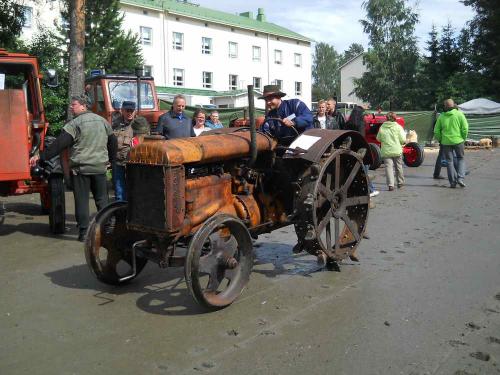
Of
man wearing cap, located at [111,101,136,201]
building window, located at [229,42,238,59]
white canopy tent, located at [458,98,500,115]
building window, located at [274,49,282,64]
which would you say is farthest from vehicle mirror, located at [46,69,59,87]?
building window, located at [274,49,282,64]

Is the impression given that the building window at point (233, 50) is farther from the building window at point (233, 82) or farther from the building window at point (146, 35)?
the building window at point (146, 35)

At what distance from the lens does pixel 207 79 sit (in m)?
45.6

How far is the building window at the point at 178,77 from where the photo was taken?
42.8m

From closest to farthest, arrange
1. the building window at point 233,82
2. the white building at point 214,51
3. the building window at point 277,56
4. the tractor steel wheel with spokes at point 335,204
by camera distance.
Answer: the tractor steel wheel with spokes at point 335,204, the white building at point 214,51, the building window at point 233,82, the building window at point 277,56

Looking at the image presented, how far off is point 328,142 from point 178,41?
40224 millimetres

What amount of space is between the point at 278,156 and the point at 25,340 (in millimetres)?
2693

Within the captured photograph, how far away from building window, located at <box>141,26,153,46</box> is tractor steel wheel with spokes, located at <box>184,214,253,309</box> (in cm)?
3851

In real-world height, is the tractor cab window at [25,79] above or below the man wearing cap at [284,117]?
above

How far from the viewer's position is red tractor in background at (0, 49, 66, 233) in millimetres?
6504

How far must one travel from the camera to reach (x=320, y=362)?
3.45 meters

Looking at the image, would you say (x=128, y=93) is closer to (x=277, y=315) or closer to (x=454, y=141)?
(x=454, y=141)

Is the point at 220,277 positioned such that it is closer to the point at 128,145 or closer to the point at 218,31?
the point at 128,145

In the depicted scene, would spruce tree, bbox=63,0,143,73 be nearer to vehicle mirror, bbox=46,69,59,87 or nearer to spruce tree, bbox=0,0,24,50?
spruce tree, bbox=0,0,24,50

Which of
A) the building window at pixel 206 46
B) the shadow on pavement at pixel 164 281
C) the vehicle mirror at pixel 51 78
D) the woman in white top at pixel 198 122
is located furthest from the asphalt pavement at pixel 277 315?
the building window at pixel 206 46
